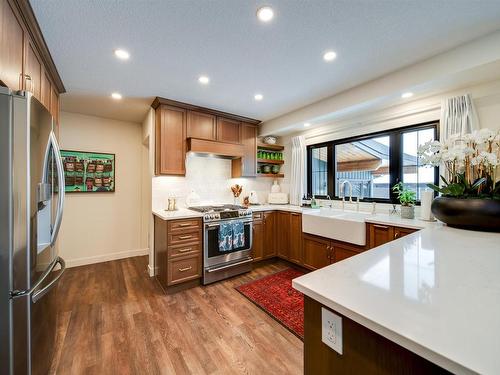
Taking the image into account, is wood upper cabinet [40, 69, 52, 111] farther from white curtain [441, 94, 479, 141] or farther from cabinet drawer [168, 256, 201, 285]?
white curtain [441, 94, 479, 141]

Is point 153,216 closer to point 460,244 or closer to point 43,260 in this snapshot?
point 43,260

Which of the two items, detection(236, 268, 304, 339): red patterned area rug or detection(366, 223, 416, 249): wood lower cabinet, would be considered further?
detection(366, 223, 416, 249): wood lower cabinet

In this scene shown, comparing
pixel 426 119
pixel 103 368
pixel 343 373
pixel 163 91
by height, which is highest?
pixel 163 91

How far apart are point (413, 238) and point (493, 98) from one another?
1.84 meters

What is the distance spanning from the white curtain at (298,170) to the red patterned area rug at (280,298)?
1.34 metres

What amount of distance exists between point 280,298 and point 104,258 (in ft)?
10.00

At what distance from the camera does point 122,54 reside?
1.92m

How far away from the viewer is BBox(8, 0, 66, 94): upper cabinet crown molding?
1.37m

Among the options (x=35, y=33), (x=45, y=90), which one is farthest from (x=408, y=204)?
(x=45, y=90)

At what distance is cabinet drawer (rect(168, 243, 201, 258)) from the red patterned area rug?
28.4 inches

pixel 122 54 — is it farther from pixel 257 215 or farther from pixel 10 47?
pixel 257 215

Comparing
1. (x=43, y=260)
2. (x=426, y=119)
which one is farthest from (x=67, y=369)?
(x=426, y=119)

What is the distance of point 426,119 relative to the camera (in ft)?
8.30

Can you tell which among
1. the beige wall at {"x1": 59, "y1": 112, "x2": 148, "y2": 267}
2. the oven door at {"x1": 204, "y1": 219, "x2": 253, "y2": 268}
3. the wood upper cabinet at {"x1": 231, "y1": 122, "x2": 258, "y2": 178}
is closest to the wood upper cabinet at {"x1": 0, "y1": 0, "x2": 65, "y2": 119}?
the beige wall at {"x1": 59, "y1": 112, "x2": 148, "y2": 267}
